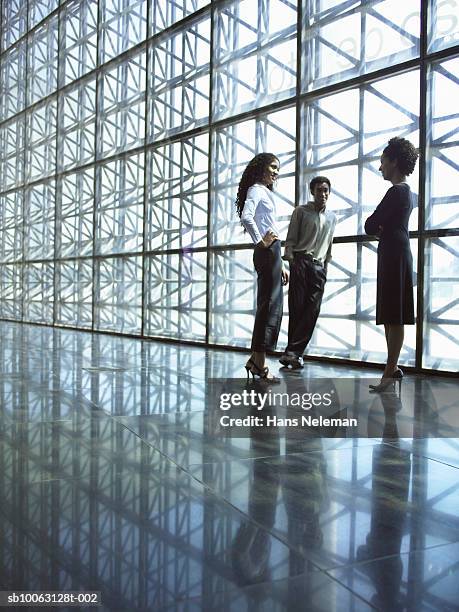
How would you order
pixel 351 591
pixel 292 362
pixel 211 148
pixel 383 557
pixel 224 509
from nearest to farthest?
pixel 351 591
pixel 383 557
pixel 224 509
pixel 292 362
pixel 211 148

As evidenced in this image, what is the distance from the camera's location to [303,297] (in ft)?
16.8

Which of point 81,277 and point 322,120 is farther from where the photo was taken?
point 81,277

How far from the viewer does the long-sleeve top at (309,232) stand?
4965 mm

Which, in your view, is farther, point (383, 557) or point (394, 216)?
point (394, 216)

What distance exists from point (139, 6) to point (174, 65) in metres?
1.65

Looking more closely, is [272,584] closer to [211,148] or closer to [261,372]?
[261,372]

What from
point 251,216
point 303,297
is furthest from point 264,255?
point 303,297

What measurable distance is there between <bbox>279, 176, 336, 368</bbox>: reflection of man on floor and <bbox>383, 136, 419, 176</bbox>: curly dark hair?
42.4 inches

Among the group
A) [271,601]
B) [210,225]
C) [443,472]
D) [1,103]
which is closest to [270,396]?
[443,472]

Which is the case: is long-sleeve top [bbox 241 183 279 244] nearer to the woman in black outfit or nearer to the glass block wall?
Answer: the woman in black outfit

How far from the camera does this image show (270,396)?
11.6 feet

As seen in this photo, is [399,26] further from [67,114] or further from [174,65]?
[67,114]

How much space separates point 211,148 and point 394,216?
4.17 m

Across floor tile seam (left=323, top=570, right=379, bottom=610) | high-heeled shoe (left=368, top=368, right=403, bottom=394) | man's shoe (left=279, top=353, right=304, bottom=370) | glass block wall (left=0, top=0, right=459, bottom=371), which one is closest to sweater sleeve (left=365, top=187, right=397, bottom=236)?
high-heeled shoe (left=368, top=368, right=403, bottom=394)
